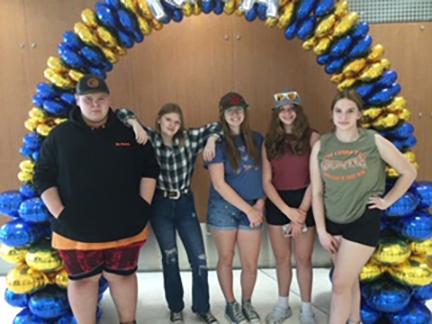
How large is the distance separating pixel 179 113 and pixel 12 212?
1245 mm

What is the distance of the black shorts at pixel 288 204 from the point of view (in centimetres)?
237

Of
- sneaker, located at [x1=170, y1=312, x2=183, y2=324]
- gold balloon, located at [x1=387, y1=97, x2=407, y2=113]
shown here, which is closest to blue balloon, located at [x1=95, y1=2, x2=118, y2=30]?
gold balloon, located at [x1=387, y1=97, x2=407, y2=113]

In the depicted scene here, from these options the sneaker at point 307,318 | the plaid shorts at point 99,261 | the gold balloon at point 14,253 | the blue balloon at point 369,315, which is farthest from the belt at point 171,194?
the blue balloon at point 369,315

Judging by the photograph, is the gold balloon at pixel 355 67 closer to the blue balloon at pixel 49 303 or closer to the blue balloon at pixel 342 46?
the blue balloon at pixel 342 46

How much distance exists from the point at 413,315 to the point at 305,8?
202 centimetres

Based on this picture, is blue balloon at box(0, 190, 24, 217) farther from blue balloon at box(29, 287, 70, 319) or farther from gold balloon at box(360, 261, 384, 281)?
gold balloon at box(360, 261, 384, 281)

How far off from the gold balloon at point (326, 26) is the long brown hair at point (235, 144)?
697 millimetres

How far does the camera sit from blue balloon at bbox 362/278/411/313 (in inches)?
89.2

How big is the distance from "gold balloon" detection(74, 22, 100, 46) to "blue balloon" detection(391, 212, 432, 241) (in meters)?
2.27

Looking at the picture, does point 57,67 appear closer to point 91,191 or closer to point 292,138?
point 91,191

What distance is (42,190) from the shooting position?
205cm

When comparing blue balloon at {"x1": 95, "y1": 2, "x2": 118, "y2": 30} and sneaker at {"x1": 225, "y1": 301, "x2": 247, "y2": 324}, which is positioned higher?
blue balloon at {"x1": 95, "y1": 2, "x2": 118, "y2": 30}

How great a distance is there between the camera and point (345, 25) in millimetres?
2352

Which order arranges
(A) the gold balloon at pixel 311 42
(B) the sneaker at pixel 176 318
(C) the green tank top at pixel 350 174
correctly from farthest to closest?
(B) the sneaker at pixel 176 318 < (A) the gold balloon at pixel 311 42 < (C) the green tank top at pixel 350 174
